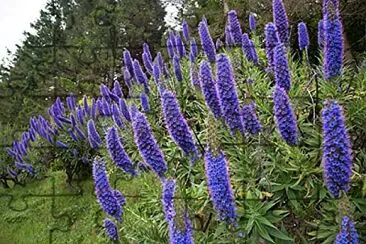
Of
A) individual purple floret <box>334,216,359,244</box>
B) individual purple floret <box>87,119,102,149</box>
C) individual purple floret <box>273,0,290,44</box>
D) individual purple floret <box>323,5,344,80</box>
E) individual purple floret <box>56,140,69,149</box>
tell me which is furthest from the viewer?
individual purple floret <box>56,140,69,149</box>

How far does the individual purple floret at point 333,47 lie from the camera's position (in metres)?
2.66

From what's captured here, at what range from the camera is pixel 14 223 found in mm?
7219

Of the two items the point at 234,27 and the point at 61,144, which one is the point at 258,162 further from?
the point at 61,144

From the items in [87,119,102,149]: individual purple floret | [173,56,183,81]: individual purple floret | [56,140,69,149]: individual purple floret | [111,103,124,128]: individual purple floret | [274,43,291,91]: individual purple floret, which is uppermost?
[173,56,183,81]: individual purple floret

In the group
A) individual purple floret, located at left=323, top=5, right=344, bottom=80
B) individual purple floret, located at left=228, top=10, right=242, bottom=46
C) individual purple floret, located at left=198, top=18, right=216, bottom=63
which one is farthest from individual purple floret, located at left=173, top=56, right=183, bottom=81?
individual purple floret, located at left=323, top=5, right=344, bottom=80

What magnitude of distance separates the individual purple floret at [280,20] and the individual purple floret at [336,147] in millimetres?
1220

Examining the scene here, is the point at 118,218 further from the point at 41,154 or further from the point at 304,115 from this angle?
the point at 41,154

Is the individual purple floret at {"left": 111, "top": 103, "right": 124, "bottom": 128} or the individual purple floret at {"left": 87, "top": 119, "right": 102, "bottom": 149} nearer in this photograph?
the individual purple floret at {"left": 111, "top": 103, "right": 124, "bottom": 128}

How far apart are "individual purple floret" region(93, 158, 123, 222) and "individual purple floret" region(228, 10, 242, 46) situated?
1.88 metres

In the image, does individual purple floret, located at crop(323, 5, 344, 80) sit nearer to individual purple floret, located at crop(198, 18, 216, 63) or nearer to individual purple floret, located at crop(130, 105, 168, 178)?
individual purple floret, located at crop(130, 105, 168, 178)

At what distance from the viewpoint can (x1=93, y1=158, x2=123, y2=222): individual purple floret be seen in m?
2.56

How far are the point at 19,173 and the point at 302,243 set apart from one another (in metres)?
6.87

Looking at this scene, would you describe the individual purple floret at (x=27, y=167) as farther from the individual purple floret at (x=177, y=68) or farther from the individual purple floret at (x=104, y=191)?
the individual purple floret at (x=104, y=191)

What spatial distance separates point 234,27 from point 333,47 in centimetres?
149
